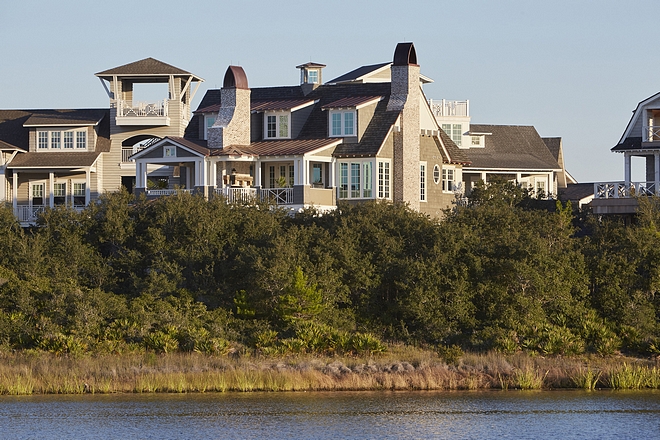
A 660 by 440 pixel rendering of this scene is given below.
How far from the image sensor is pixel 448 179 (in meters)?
59.4

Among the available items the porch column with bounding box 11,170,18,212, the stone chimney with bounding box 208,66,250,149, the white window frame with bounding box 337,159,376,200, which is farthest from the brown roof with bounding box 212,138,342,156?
the porch column with bounding box 11,170,18,212

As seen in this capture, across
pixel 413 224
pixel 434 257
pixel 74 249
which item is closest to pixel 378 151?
pixel 413 224

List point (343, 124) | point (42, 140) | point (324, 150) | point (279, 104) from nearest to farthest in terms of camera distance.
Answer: point (324, 150) → point (343, 124) → point (279, 104) → point (42, 140)

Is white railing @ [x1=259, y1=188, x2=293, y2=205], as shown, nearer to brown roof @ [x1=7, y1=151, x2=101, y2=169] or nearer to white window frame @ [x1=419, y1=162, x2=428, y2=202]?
white window frame @ [x1=419, y1=162, x2=428, y2=202]

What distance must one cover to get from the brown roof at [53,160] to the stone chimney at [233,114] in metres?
9.27

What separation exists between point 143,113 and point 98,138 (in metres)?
2.99

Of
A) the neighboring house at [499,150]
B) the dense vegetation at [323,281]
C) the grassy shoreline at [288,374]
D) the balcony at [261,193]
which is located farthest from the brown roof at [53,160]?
the grassy shoreline at [288,374]

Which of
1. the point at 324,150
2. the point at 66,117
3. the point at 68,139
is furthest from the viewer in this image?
the point at 66,117

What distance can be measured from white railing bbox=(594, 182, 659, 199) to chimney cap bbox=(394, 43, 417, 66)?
35.5 feet

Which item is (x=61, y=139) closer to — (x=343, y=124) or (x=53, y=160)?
(x=53, y=160)

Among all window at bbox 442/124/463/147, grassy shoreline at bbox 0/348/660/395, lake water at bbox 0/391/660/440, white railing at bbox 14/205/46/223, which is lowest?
lake water at bbox 0/391/660/440

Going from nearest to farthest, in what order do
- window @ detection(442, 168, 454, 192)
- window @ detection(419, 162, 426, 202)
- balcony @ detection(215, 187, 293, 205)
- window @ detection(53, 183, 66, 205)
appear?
balcony @ detection(215, 187, 293, 205), window @ detection(419, 162, 426, 202), window @ detection(442, 168, 454, 192), window @ detection(53, 183, 66, 205)

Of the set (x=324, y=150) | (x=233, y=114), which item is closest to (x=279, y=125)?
(x=233, y=114)

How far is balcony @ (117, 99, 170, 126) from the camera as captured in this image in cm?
6391
